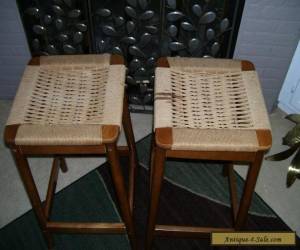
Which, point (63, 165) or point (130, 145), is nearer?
point (130, 145)

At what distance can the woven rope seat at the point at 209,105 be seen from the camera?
89cm

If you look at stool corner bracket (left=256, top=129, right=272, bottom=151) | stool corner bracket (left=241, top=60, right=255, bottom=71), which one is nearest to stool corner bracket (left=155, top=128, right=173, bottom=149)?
stool corner bracket (left=256, top=129, right=272, bottom=151)

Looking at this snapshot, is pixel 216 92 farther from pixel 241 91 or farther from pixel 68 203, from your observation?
pixel 68 203

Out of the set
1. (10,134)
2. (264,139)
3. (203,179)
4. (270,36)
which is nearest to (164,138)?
(264,139)

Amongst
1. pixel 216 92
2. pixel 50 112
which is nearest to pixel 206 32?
pixel 216 92

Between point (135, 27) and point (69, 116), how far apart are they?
0.63 m

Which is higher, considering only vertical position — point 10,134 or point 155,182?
point 10,134

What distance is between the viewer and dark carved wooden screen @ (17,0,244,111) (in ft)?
4.51

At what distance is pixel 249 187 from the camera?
3.31 feet

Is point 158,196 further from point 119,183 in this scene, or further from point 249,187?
point 249,187

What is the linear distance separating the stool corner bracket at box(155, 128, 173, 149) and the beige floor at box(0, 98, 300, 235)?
0.73 meters

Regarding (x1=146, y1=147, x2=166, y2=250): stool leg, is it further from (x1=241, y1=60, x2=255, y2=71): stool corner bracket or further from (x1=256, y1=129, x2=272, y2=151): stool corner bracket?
(x1=241, y1=60, x2=255, y2=71): stool corner bracket

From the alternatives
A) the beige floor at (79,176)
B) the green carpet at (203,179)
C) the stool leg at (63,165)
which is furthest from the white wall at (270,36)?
the stool leg at (63,165)

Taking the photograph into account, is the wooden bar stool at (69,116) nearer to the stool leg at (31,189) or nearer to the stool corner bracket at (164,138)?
the stool leg at (31,189)
